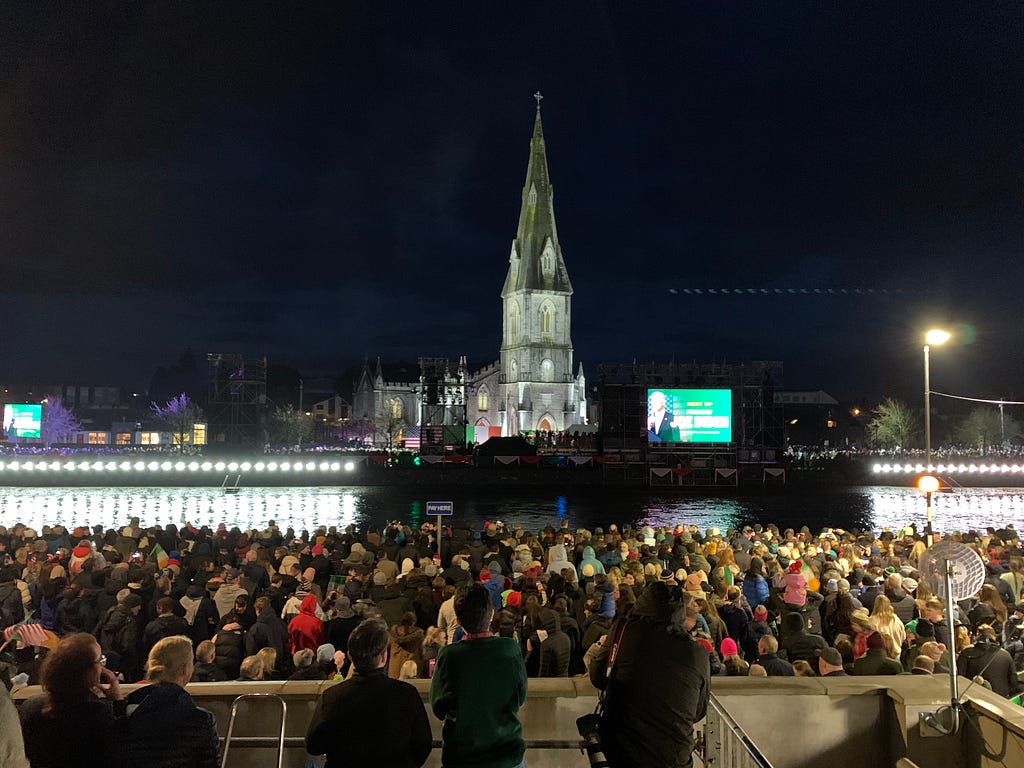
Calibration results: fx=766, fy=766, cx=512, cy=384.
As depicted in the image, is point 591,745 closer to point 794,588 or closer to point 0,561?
point 794,588

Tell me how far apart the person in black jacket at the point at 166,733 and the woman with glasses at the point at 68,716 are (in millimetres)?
105

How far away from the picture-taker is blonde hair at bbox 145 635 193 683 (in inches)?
138

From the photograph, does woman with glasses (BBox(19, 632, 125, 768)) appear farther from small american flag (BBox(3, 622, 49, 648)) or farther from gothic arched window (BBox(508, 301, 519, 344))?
gothic arched window (BBox(508, 301, 519, 344))

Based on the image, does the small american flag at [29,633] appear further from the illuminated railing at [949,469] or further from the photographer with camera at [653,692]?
the illuminated railing at [949,469]

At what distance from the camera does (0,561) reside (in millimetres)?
11648

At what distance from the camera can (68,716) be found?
3.36 m

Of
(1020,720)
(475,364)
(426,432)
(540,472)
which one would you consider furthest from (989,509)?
(475,364)

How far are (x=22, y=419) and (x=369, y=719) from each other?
212 ft

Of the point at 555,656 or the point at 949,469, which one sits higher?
the point at 949,469

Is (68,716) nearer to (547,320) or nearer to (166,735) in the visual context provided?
(166,735)

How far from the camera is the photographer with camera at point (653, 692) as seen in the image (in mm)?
3693

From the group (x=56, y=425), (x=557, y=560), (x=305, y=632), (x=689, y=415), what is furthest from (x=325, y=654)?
(x=56, y=425)

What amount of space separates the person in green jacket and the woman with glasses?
1.48 meters

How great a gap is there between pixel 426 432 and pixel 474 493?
10891mm
